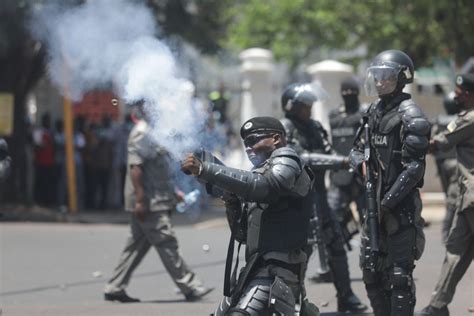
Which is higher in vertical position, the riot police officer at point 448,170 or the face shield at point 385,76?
the face shield at point 385,76

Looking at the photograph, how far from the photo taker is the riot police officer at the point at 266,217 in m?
5.64

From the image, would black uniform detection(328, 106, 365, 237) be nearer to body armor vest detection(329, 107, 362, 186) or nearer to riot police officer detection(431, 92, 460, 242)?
body armor vest detection(329, 107, 362, 186)

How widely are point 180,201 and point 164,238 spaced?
403 millimetres

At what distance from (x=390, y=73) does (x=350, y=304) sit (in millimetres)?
2154

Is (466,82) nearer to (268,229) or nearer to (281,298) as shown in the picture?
(268,229)

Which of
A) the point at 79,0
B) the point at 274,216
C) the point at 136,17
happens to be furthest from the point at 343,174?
the point at 274,216

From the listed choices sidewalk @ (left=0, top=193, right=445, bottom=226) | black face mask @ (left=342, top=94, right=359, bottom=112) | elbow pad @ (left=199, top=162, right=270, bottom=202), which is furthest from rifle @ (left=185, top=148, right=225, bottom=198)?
sidewalk @ (left=0, top=193, right=445, bottom=226)

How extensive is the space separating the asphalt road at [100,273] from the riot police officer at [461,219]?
0.57 m

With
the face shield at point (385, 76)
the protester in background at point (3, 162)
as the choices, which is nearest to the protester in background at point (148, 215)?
the protester in background at point (3, 162)

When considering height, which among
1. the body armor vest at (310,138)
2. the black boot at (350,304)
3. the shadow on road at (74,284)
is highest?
the body armor vest at (310,138)

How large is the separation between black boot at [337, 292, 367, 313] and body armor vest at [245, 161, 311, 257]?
2.42 m

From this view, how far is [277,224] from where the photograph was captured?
583 cm

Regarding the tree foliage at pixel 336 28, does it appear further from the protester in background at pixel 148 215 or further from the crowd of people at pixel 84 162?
the protester in background at pixel 148 215

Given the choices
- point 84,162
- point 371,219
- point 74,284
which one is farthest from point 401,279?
point 84,162
